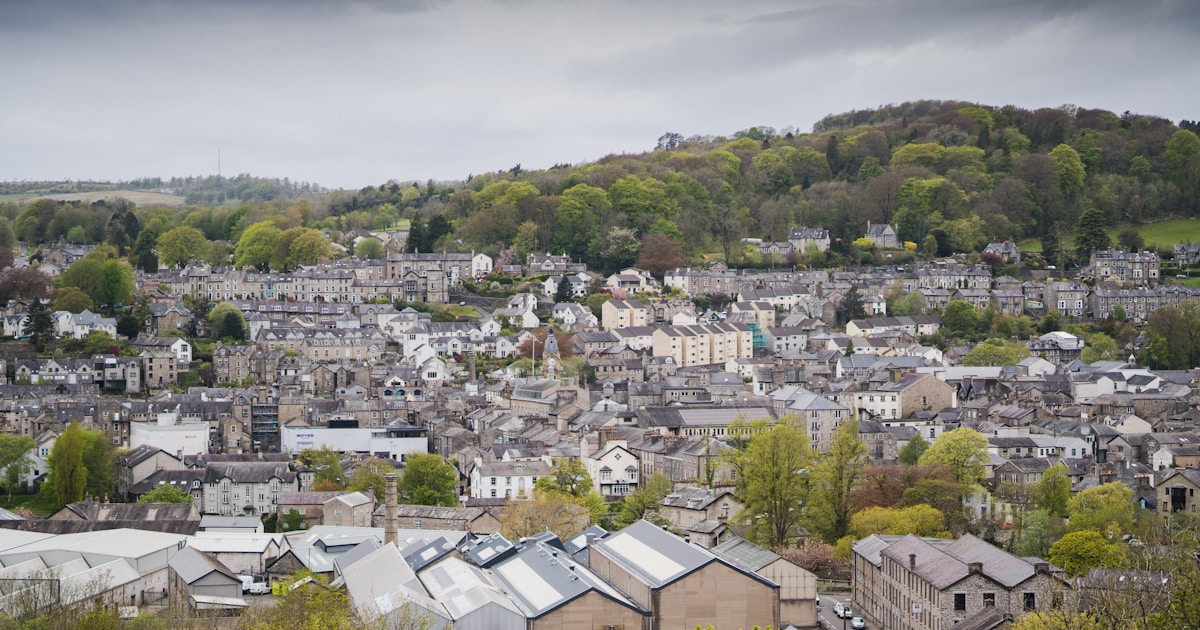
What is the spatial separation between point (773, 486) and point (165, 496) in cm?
1685

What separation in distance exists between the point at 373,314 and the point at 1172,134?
59.3 meters

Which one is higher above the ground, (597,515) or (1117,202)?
(1117,202)

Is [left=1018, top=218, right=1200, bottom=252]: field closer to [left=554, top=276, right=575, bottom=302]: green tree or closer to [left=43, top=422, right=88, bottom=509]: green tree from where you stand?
[left=554, top=276, right=575, bottom=302]: green tree

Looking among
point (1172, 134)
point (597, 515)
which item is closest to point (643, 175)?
point (1172, 134)

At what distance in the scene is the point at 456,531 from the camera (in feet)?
129

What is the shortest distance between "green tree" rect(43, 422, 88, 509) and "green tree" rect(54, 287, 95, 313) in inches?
858

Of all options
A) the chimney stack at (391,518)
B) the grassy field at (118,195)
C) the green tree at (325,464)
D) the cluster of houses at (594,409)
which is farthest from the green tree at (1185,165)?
the grassy field at (118,195)

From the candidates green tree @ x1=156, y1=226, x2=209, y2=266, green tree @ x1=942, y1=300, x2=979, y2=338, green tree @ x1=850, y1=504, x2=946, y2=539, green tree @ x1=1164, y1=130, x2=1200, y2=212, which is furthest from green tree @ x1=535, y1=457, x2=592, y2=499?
green tree @ x1=1164, y1=130, x2=1200, y2=212

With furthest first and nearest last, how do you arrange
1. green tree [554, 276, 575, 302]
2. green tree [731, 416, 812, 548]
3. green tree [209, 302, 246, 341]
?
green tree [554, 276, 575, 302] → green tree [209, 302, 246, 341] → green tree [731, 416, 812, 548]

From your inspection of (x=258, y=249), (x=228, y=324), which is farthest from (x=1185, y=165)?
(x=228, y=324)

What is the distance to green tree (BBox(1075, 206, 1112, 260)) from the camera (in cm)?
8425

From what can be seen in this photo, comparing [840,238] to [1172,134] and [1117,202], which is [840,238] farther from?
[1172,134]

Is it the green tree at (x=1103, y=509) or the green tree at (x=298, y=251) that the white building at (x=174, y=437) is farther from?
the green tree at (x=298, y=251)

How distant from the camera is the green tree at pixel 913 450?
47916 millimetres
